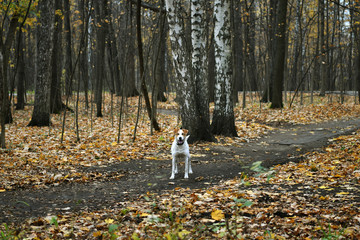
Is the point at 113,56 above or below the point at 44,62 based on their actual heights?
above

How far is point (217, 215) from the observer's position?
4008 millimetres

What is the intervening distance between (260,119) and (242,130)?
13.7 feet

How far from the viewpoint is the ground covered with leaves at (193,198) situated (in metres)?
3.59

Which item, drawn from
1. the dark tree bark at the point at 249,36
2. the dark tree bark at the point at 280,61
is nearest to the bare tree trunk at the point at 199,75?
the dark tree bark at the point at 249,36

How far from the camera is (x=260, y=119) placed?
16.3 meters

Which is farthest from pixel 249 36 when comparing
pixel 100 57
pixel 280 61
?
pixel 100 57

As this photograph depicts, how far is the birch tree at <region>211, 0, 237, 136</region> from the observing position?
10.8 meters

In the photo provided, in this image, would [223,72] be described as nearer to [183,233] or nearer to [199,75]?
[199,75]

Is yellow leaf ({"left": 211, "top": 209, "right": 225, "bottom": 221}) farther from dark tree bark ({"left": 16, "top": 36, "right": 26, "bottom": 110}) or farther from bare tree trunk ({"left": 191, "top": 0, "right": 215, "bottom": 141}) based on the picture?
dark tree bark ({"left": 16, "top": 36, "right": 26, "bottom": 110})

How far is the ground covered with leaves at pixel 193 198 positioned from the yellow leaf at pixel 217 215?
0.01 meters

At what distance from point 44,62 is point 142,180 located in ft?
29.6

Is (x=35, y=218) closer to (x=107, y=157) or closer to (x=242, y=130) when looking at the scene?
(x=107, y=157)

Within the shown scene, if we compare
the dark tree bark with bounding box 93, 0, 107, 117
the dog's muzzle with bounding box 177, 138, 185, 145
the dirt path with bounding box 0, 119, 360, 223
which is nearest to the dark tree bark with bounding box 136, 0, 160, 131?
the dirt path with bounding box 0, 119, 360, 223

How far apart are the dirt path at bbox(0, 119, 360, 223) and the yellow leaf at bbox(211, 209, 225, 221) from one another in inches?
27.2
